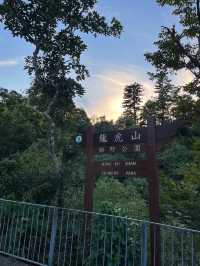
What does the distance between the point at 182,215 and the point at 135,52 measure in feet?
19.9

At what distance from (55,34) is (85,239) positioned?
587cm

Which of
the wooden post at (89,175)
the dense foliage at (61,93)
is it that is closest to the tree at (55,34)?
the dense foliage at (61,93)

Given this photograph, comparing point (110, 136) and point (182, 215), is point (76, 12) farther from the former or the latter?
point (182, 215)

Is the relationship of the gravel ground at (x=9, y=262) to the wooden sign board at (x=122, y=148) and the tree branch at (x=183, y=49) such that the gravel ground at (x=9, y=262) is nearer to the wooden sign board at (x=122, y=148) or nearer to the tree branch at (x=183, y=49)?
the wooden sign board at (x=122, y=148)

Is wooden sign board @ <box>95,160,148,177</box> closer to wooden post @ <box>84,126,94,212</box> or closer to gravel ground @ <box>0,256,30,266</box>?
wooden post @ <box>84,126,94,212</box>

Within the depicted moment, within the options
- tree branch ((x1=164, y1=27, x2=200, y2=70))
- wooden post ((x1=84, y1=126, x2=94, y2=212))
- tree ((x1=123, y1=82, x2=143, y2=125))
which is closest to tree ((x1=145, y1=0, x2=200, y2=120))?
tree branch ((x1=164, y1=27, x2=200, y2=70))

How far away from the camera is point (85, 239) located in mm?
6777

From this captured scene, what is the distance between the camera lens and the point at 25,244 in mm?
7582

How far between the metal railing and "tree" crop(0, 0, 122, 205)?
2841mm

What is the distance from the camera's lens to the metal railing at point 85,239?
5.61 m

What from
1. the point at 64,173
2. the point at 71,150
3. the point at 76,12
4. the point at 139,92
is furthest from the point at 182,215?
the point at 139,92

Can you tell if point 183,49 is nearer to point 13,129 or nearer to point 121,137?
point 121,137

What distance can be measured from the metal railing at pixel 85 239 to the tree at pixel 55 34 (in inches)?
112

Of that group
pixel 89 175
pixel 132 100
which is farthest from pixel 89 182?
pixel 132 100
